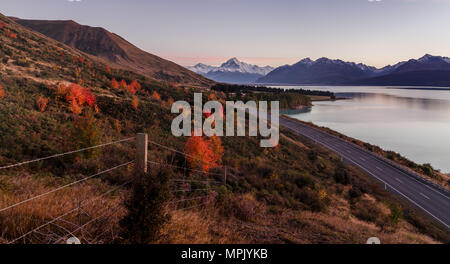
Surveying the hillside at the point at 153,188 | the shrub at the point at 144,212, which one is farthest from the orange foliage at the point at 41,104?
the shrub at the point at 144,212

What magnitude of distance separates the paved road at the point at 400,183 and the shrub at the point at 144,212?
3319cm

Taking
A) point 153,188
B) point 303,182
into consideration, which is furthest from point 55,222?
point 303,182

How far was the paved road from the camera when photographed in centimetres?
2920

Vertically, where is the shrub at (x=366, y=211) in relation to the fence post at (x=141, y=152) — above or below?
below

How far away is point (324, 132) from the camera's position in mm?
73812

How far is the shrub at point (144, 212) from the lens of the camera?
4.14 meters

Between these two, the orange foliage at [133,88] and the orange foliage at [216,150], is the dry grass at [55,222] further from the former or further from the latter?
the orange foliage at [133,88]

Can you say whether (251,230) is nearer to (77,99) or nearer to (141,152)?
(141,152)

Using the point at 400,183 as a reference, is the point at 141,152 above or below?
above

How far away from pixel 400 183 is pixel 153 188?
142 ft

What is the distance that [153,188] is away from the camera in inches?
166

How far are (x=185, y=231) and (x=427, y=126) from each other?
4598 inches
